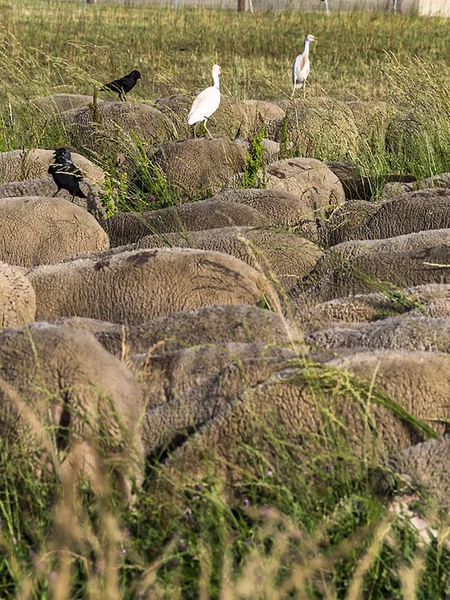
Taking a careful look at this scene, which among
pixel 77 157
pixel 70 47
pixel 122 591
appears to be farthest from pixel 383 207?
pixel 70 47

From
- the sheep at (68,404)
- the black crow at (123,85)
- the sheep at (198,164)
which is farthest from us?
the black crow at (123,85)

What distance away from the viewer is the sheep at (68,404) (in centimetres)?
282

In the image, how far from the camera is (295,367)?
10.3 ft

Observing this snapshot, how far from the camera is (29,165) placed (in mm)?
7137

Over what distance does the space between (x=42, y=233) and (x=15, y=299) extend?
136 cm

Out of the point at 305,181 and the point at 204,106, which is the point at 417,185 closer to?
the point at 305,181

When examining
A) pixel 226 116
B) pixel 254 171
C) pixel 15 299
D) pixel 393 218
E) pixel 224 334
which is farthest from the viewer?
pixel 226 116

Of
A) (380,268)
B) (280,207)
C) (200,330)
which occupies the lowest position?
(280,207)

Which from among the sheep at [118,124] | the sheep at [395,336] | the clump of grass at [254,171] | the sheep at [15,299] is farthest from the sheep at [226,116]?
the sheep at [395,336]

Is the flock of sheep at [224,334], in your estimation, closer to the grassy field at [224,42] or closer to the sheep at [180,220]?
the sheep at [180,220]

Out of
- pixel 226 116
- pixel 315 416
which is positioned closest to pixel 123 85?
pixel 226 116

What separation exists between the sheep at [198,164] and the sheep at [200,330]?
3173 mm

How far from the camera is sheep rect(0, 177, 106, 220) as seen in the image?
6.33 metres

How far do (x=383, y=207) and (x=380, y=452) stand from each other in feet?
10.6
